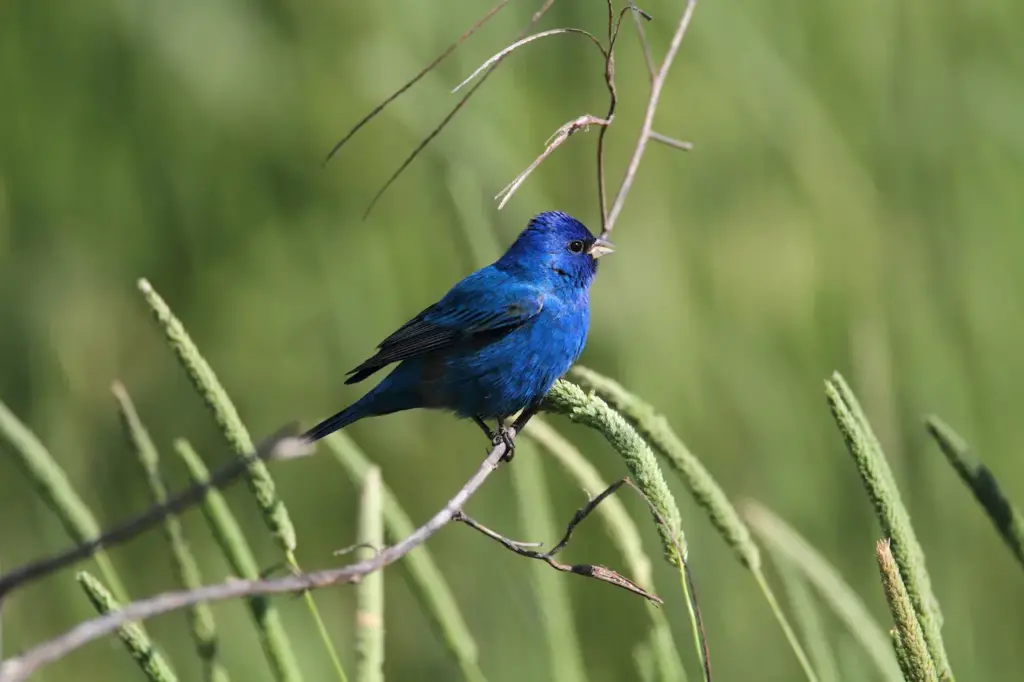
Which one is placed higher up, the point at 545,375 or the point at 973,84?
the point at 973,84

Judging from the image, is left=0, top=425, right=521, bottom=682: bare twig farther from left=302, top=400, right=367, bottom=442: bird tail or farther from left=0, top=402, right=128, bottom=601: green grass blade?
left=302, top=400, right=367, bottom=442: bird tail

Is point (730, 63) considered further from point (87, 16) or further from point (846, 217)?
point (87, 16)

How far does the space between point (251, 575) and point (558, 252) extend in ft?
5.36

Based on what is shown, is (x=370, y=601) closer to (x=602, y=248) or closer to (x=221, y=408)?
(x=221, y=408)

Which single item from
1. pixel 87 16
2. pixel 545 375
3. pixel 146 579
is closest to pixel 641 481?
pixel 545 375

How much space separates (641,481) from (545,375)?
1329 mm

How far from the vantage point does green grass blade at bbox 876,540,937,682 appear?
53.2 inches

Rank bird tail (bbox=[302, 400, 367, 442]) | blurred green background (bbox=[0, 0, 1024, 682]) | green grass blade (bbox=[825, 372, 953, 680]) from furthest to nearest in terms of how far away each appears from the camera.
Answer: blurred green background (bbox=[0, 0, 1024, 682])
bird tail (bbox=[302, 400, 367, 442])
green grass blade (bbox=[825, 372, 953, 680])

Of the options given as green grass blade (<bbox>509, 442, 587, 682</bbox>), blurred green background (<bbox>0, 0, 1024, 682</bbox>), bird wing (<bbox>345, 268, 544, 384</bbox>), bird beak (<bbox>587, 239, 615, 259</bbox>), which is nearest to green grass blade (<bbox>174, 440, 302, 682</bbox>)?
green grass blade (<bbox>509, 442, 587, 682</bbox>)

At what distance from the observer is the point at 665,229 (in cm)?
354

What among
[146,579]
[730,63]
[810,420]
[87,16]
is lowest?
[810,420]

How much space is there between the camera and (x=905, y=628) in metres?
1.35

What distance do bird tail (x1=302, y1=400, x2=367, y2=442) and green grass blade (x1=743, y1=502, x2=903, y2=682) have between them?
0.98m

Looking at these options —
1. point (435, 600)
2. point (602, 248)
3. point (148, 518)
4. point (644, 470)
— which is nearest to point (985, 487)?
point (644, 470)
